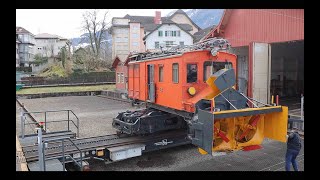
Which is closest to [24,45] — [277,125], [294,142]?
[277,125]

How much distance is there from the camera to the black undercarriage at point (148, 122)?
10.6 meters

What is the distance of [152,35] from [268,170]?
4372 cm

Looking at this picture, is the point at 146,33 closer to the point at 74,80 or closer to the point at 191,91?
the point at 74,80

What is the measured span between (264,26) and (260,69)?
8.06ft

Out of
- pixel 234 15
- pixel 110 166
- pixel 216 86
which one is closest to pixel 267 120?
pixel 216 86

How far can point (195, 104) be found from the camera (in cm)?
870

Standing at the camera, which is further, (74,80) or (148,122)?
(74,80)

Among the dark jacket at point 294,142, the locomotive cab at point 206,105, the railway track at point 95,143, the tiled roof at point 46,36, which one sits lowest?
the railway track at point 95,143

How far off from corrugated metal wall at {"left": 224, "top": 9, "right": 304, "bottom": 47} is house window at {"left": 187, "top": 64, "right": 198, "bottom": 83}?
8039 mm

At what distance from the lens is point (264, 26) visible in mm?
16469

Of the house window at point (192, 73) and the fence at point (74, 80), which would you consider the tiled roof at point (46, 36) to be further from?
the house window at point (192, 73)

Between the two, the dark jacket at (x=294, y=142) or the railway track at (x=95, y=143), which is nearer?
the dark jacket at (x=294, y=142)

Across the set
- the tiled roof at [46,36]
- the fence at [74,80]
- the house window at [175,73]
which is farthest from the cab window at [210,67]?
the tiled roof at [46,36]

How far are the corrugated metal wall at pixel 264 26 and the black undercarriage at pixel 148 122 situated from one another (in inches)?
318
